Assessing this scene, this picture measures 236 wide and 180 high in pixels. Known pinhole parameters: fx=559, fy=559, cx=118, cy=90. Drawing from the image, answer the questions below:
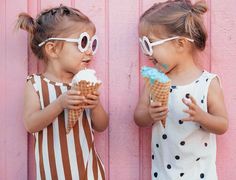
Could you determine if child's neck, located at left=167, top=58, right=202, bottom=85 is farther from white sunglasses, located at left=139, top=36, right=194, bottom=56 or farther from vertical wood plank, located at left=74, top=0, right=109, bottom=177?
vertical wood plank, located at left=74, top=0, right=109, bottom=177

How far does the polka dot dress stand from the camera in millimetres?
2215

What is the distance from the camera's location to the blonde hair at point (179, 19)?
7.30 feet

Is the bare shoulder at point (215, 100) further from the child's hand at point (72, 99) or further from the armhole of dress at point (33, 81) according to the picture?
the armhole of dress at point (33, 81)

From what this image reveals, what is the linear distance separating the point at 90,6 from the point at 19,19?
1.06 feet

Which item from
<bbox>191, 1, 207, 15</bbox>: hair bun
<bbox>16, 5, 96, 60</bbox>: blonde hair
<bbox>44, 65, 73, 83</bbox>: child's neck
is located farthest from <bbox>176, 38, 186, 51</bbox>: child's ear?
<bbox>44, 65, 73, 83</bbox>: child's neck

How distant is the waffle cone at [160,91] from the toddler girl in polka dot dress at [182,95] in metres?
0.14

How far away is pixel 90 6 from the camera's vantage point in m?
2.47

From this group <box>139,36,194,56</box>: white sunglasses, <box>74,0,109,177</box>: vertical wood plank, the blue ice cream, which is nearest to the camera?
the blue ice cream

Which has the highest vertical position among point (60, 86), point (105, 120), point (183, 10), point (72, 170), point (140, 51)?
point (183, 10)

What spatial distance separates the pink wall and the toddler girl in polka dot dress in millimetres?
157

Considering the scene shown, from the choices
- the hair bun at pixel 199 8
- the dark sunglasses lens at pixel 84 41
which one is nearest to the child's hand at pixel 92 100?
the dark sunglasses lens at pixel 84 41

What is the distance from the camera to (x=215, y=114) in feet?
7.24

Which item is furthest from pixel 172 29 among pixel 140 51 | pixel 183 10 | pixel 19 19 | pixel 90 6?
pixel 19 19

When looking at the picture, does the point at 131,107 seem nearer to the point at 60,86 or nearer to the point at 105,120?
the point at 105,120
